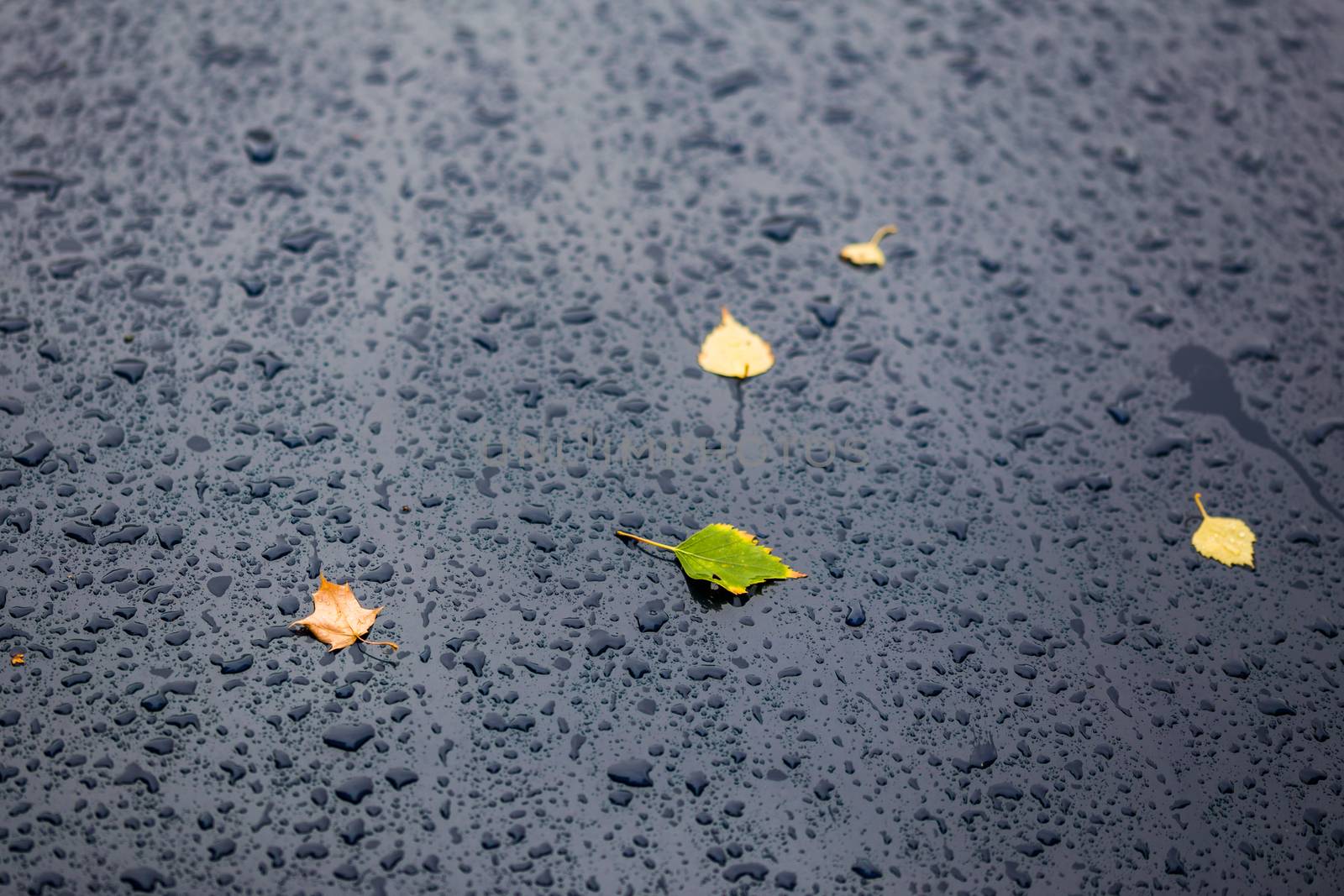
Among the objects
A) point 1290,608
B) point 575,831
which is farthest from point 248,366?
point 1290,608

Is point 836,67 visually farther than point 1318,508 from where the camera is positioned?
Yes

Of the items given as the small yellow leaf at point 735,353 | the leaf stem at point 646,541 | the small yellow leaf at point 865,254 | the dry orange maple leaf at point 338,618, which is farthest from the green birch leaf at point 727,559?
the small yellow leaf at point 865,254

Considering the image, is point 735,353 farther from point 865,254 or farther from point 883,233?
point 883,233

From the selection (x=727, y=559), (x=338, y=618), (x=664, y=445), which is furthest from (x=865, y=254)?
(x=338, y=618)

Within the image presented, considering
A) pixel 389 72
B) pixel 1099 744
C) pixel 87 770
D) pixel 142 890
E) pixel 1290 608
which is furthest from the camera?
pixel 389 72

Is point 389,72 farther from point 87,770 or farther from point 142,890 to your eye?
point 142,890

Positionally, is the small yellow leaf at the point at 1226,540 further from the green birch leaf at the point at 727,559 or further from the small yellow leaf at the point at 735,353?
the small yellow leaf at the point at 735,353

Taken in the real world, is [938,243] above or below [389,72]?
below
